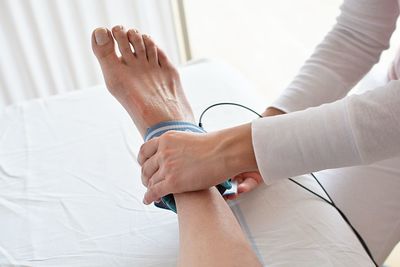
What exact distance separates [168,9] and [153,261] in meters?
1.21

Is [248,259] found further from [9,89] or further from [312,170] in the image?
[9,89]

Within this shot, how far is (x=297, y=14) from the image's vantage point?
2.27 meters

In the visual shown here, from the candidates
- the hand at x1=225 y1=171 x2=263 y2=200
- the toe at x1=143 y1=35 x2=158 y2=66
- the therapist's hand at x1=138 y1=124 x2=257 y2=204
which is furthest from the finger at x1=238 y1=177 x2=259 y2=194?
the toe at x1=143 y1=35 x2=158 y2=66

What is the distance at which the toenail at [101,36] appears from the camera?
1.05 m

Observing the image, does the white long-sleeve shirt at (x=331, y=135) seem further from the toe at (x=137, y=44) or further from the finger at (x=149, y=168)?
the toe at (x=137, y=44)

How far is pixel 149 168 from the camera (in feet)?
2.56

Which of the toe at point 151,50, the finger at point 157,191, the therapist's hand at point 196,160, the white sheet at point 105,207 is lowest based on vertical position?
the white sheet at point 105,207

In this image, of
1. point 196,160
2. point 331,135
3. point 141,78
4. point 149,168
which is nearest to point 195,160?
point 196,160

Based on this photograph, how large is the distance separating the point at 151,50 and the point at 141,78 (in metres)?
0.08

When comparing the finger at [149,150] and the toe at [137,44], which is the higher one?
the toe at [137,44]

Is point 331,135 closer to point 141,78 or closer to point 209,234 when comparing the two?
point 209,234

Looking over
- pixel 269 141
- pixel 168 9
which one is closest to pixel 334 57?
pixel 269 141

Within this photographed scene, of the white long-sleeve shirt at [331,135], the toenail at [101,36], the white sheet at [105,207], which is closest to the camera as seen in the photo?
the white long-sleeve shirt at [331,135]

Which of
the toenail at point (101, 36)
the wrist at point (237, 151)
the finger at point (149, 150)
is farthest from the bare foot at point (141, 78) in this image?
the wrist at point (237, 151)
